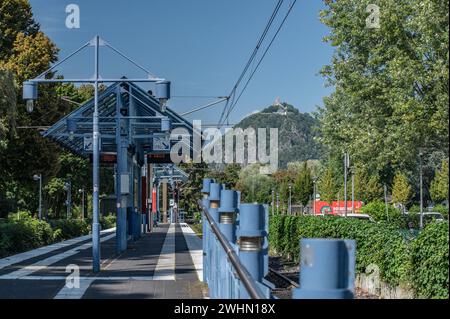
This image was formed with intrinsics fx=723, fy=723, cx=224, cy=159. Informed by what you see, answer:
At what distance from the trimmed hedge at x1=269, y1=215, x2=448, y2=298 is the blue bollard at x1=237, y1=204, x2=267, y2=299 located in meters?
4.46

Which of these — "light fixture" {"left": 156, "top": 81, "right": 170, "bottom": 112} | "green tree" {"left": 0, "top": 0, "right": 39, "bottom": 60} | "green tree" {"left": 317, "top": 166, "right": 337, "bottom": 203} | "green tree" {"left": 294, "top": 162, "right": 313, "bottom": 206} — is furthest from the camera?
"green tree" {"left": 294, "top": 162, "right": 313, "bottom": 206}

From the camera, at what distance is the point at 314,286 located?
3346 millimetres

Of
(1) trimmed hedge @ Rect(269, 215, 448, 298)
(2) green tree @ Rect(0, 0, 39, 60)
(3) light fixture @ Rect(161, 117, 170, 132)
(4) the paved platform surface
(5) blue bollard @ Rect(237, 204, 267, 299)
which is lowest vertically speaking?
(4) the paved platform surface

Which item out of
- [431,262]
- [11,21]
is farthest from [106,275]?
[11,21]

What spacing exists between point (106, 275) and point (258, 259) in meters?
10.8

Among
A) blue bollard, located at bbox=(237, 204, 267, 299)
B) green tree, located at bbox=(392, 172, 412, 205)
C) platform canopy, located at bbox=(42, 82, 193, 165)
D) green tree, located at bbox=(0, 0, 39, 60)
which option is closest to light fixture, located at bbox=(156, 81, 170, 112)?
platform canopy, located at bbox=(42, 82, 193, 165)

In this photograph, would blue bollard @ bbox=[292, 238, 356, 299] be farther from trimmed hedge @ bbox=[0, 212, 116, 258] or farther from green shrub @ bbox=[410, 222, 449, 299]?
trimmed hedge @ bbox=[0, 212, 116, 258]

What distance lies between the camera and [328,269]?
129 inches

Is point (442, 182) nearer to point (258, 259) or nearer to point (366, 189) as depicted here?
point (258, 259)

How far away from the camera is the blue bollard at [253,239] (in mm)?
6211

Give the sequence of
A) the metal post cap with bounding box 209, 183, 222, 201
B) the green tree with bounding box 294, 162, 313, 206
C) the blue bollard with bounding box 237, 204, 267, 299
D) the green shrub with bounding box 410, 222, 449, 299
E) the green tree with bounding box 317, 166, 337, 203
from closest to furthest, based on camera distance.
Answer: the blue bollard with bounding box 237, 204, 267, 299 < the green shrub with bounding box 410, 222, 449, 299 < the metal post cap with bounding box 209, 183, 222, 201 < the green tree with bounding box 317, 166, 337, 203 < the green tree with bounding box 294, 162, 313, 206

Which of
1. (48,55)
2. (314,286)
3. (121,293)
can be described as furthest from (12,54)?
(314,286)

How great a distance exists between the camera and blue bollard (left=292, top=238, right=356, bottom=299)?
3285 mm
